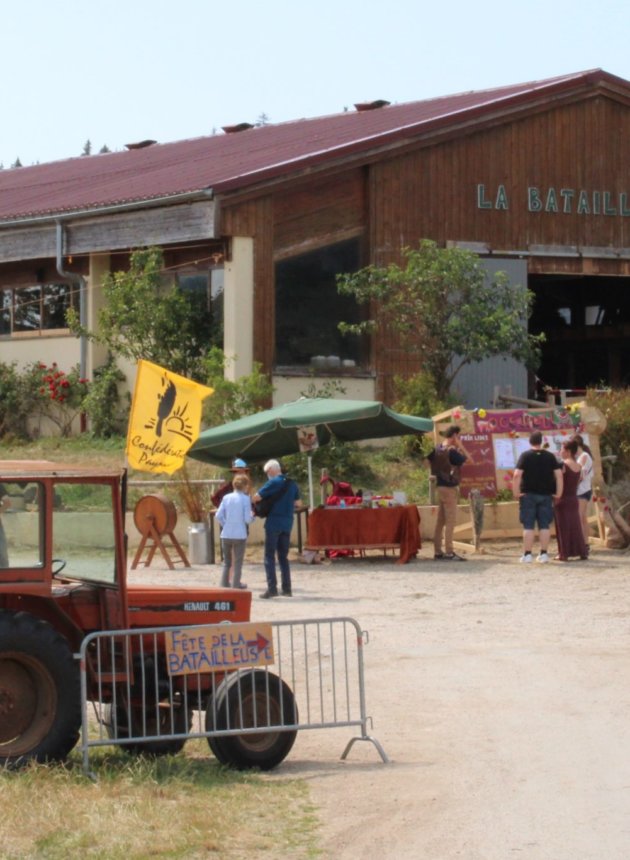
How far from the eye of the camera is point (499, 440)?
22.4 m

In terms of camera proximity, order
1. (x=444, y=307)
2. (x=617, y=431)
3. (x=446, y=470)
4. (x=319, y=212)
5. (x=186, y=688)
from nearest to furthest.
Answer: (x=186, y=688) < (x=446, y=470) < (x=617, y=431) < (x=444, y=307) < (x=319, y=212)

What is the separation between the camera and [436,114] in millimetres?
29125

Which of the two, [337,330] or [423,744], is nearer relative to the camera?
[423,744]

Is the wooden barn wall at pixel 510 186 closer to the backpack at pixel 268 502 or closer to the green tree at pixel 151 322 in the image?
the green tree at pixel 151 322

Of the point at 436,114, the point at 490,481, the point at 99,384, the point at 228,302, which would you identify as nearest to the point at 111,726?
the point at 490,481

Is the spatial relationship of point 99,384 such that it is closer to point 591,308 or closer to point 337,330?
point 337,330

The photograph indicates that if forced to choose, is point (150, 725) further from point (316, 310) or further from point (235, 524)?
point (316, 310)

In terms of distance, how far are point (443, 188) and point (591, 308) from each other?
Result: 32.5 feet

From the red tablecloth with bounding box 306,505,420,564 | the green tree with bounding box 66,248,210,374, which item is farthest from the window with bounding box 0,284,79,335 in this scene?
the red tablecloth with bounding box 306,505,420,564

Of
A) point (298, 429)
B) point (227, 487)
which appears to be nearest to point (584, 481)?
point (298, 429)

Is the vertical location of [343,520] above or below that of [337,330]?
below

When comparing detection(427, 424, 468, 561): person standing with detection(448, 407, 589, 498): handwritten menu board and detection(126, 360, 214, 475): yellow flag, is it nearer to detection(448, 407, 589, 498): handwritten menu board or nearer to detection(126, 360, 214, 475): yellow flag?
detection(448, 407, 589, 498): handwritten menu board

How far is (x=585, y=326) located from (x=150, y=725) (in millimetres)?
28284

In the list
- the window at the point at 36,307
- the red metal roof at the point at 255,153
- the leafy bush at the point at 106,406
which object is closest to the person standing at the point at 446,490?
the red metal roof at the point at 255,153
